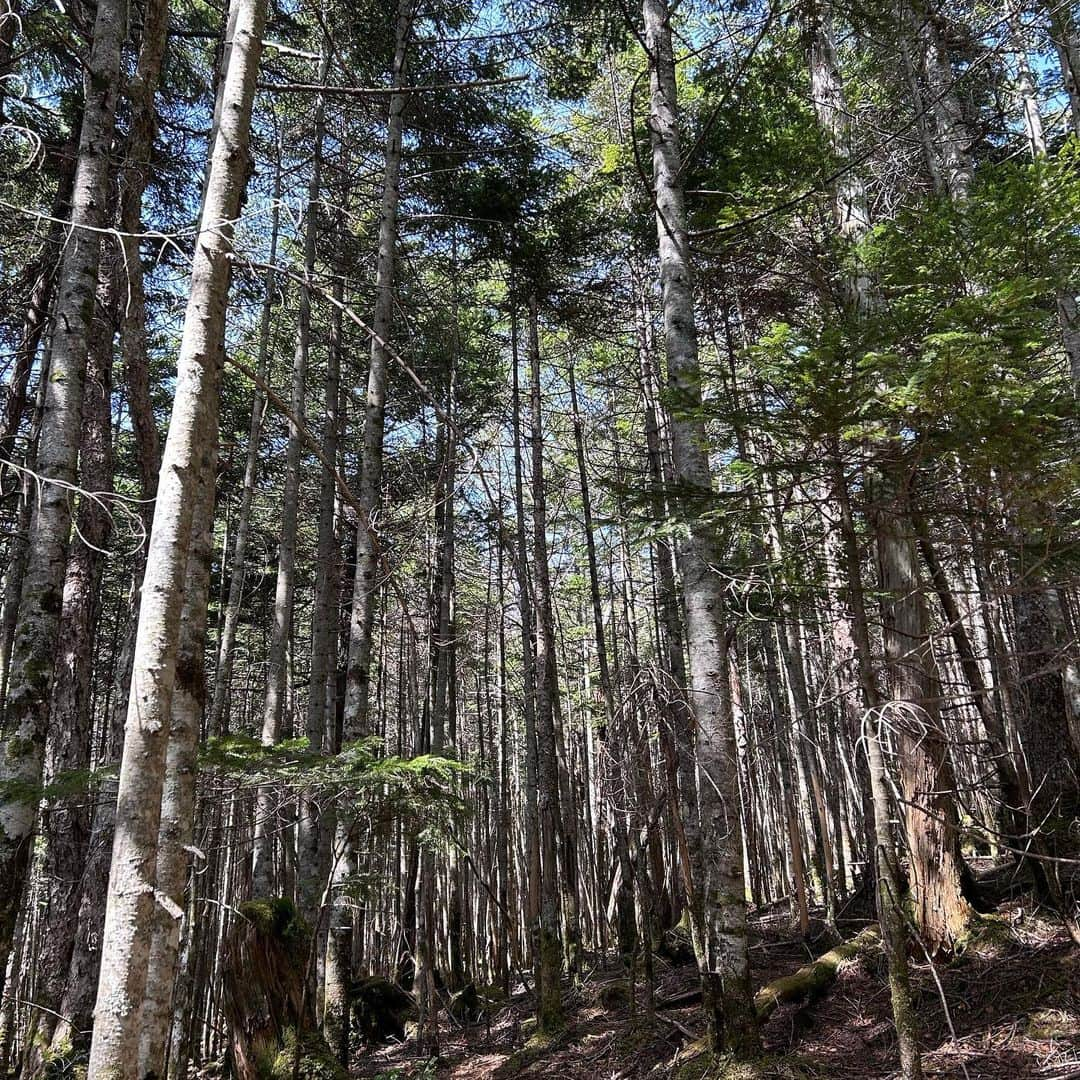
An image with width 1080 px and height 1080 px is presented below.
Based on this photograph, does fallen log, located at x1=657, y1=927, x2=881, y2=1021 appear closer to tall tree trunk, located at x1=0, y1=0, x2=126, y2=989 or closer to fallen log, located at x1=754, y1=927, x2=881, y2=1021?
fallen log, located at x1=754, y1=927, x2=881, y2=1021

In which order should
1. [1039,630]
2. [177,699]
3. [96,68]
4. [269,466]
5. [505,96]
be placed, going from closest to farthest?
[177,699], [96,68], [1039,630], [505,96], [269,466]

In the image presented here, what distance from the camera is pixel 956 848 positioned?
629cm

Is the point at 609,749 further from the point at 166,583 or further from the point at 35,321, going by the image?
the point at 35,321

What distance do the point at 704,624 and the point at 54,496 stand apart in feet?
15.4

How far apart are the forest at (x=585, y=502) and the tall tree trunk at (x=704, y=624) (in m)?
0.04

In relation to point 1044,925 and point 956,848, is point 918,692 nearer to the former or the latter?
point 956,848

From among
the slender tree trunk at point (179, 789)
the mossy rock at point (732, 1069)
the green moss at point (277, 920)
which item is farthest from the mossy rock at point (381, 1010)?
the slender tree trunk at point (179, 789)

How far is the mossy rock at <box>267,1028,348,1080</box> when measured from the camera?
18.9 feet

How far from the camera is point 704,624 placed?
5.44 metres

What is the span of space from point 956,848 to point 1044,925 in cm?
80

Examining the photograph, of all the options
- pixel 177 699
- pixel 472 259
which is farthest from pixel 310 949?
pixel 472 259

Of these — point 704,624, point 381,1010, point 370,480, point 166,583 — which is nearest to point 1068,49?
point 704,624

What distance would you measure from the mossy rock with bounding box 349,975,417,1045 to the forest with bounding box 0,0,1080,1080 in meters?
0.17

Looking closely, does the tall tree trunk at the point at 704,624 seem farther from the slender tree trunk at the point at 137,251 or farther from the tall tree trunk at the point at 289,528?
the tall tree trunk at the point at 289,528
